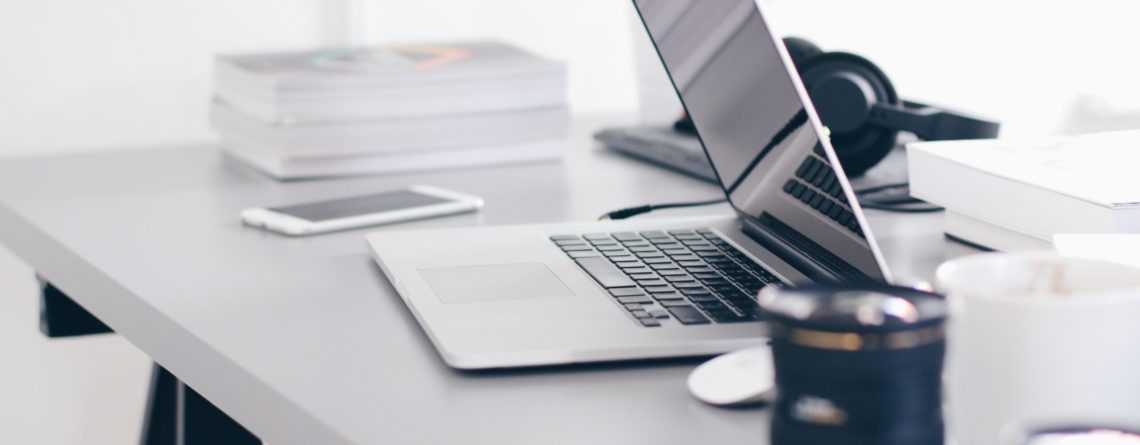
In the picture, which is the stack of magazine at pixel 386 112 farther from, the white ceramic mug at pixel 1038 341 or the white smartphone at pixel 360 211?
the white ceramic mug at pixel 1038 341

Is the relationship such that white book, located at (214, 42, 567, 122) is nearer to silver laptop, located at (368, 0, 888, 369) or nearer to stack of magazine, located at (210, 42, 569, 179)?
stack of magazine, located at (210, 42, 569, 179)

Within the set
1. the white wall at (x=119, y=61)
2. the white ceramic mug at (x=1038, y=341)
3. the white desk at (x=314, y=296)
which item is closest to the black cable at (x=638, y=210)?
the white desk at (x=314, y=296)

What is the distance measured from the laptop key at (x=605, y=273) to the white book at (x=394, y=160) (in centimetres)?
51

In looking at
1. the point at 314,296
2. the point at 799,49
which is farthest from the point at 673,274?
the point at 799,49

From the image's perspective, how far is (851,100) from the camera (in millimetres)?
1094

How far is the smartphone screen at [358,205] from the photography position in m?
1.05

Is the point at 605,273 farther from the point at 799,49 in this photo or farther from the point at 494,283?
the point at 799,49

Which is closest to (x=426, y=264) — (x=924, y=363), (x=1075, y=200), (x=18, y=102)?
(x=1075, y=200)

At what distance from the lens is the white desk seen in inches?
22.6

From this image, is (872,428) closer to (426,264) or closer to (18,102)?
(426,264)

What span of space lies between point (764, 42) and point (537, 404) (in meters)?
0.23

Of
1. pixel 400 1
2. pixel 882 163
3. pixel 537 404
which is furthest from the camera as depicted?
pixel 400 1

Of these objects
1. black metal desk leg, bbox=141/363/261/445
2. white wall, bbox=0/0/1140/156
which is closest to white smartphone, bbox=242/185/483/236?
black metal desk leg, bbox=141/363/261/445

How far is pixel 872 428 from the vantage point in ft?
1.24
